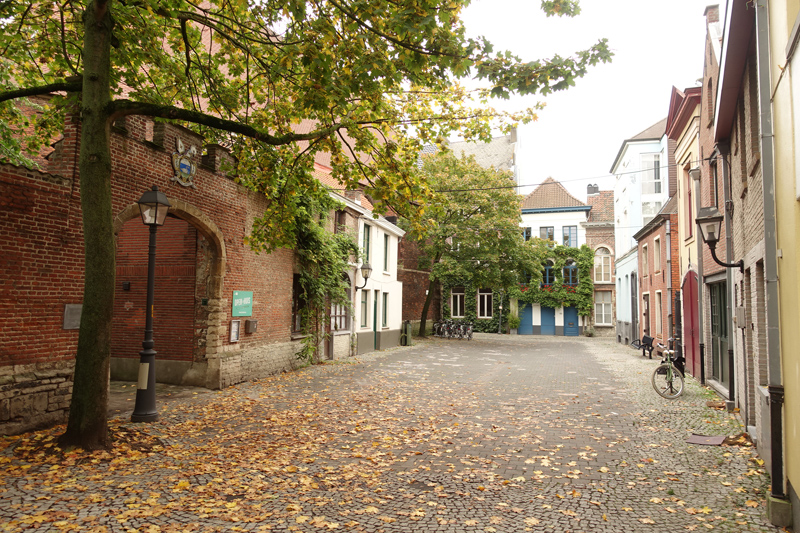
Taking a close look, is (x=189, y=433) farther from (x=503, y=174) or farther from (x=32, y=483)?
(x=503, y=174)

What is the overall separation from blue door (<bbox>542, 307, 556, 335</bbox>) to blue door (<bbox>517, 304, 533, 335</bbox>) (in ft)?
2.86

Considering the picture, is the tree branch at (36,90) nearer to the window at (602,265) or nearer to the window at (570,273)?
the window at (570,273)

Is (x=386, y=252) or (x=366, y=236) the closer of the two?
(x=366, y=236)

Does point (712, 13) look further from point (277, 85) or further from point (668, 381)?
point (277, 85)

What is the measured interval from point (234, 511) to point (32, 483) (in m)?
2.16

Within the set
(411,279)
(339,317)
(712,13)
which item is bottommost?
(339,317)

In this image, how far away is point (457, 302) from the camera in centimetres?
3809

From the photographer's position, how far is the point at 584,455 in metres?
6.54

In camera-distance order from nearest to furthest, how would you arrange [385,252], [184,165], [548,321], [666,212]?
[184,165]
[666,212]
[385,252]
[548,321]

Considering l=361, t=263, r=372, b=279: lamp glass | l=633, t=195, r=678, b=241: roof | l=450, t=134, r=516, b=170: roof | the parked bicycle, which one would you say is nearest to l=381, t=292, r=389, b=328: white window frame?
l=361, t=263, r=372, b=279: lamp glass

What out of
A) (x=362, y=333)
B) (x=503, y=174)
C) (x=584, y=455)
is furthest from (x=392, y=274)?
(x=584, y=455)

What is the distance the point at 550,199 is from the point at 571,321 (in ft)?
29.4

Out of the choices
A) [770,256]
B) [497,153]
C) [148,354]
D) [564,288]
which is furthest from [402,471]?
[497,153]

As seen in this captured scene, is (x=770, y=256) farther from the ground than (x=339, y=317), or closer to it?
farther from the ground
